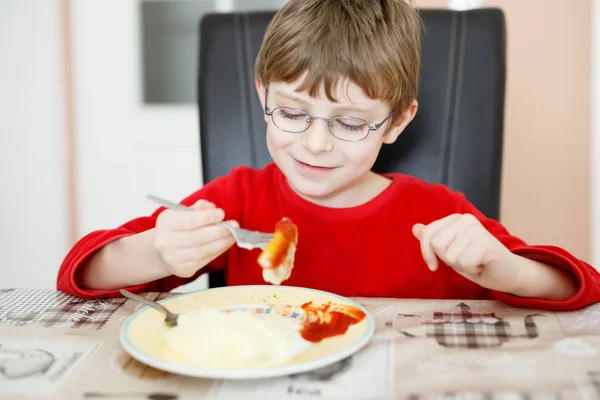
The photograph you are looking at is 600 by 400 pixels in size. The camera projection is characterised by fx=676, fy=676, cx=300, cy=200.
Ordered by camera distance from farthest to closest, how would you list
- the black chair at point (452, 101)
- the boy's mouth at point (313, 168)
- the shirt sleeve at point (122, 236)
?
the black chair at point (452, 101) → the boy's mouth at point (313, 168) → the shirt sleeve at point (122, 236)

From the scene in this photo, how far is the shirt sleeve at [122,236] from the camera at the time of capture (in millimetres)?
1049

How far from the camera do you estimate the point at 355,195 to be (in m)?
1.36

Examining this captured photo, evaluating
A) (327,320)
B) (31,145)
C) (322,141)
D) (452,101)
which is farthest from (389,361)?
(31,145)

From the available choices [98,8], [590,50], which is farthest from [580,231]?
[98,8]

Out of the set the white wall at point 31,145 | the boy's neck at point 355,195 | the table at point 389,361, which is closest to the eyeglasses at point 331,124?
the boy's neck at point 355,195

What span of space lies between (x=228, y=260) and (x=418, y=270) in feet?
1.25

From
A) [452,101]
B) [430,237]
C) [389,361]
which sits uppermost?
[452,101]

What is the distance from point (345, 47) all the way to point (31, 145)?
2.09m

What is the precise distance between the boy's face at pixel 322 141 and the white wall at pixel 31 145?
183 centimetres

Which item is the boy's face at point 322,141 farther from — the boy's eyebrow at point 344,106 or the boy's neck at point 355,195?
the boy's neck at point 355,195

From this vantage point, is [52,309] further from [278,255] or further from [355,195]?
[355,195]

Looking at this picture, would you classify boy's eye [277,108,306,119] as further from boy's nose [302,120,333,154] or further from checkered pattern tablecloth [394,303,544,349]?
checkered pattern tablecloth [394,303,544,349]

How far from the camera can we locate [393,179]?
1389 millimetres

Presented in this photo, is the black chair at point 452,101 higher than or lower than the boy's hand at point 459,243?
higher
